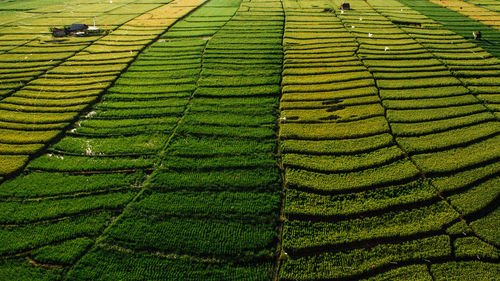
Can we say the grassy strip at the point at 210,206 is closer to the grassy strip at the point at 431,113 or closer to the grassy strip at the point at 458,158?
the grassy strip at the point at 458,158

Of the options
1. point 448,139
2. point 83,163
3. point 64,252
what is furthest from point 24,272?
point 448,139

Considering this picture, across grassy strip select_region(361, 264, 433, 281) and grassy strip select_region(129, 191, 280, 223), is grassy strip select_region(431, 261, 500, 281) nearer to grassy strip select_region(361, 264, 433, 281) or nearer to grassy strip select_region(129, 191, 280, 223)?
grassy strip select_region(361, 264, 433, 281)

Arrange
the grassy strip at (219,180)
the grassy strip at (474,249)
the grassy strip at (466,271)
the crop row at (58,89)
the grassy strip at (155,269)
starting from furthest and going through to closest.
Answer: the crop row at (58,89) < the grassy strip at (219,180) < the grassy strip at (474,249) < the grassy strip at (155,269) < the grassy strip at (466,271)

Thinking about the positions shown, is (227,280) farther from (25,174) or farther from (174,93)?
(174,93)

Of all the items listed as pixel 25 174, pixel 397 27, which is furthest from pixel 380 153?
pixel 397 27

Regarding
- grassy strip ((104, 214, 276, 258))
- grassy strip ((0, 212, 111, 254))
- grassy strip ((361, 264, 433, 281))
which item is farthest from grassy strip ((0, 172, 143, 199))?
grassy strip ((361, 264, 433, 281))

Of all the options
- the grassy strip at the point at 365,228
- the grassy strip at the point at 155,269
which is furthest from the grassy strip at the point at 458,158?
the grassy strip at the point at 155,269

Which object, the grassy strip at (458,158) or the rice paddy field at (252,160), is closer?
the rice paddy field at (252,160)

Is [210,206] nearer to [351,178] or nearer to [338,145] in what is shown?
[351,178]

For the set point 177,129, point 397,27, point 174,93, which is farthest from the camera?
point 397,27
